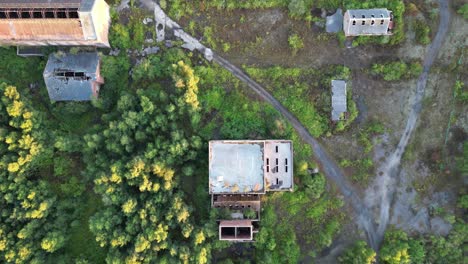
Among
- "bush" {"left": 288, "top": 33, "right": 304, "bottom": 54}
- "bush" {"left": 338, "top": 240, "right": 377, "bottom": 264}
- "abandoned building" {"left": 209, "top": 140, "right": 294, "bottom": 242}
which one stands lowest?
"bush" {"left": 338, "top": 240, "right": 377, "bottom": 264}

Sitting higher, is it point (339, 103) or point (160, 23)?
point (160, 23)

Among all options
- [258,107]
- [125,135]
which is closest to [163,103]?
[125,135]

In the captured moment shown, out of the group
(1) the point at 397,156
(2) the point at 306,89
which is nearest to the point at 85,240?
(2) the point at 306,89

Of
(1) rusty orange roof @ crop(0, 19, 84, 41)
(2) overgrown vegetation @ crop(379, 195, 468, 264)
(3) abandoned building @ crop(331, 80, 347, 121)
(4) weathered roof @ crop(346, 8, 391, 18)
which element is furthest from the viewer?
(3) abandoned building @ crop(331, 80, 347, 121)

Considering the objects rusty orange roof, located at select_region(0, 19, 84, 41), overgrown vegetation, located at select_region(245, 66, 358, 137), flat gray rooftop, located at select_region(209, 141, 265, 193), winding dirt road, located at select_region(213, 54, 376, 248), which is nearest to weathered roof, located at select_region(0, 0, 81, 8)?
rusty orange roof, located at select_region(0, 19, 84, 41)

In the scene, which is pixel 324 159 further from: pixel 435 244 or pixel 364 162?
pixel 435 244

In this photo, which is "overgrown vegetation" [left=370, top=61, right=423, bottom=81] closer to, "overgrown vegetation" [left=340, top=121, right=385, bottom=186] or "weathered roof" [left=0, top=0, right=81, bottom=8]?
"overgrown vegetation" [left=340, top=121, right=385, bottom=186]

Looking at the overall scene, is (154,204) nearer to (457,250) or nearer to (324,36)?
(324,36)
